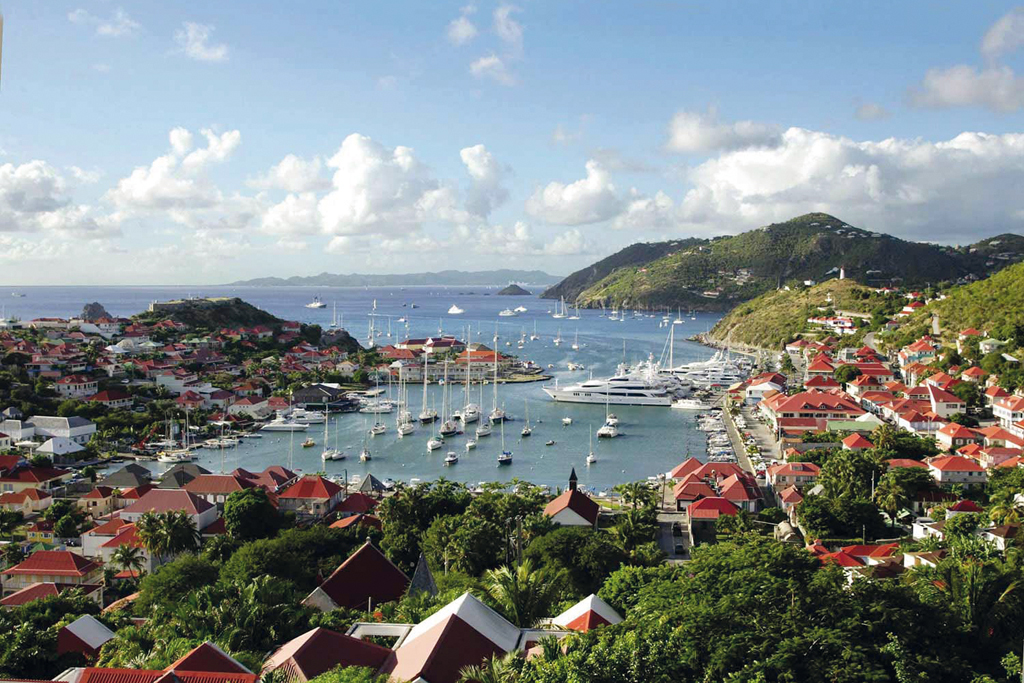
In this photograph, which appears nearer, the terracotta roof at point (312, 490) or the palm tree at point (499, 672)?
the palm tree at point (499, 672)

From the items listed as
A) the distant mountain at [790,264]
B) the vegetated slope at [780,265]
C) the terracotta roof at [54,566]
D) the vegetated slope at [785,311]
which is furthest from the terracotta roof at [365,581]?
the vegetated slope at [780,265]

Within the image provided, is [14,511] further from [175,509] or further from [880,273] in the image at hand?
[880,273]

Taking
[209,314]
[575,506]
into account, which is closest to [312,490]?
[575,506]

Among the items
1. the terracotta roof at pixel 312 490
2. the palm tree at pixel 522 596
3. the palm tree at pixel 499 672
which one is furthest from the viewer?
the terracotta roof at pixel 312 490

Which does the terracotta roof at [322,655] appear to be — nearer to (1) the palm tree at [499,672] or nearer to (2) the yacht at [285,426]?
(1) the palm tree at [499,672]

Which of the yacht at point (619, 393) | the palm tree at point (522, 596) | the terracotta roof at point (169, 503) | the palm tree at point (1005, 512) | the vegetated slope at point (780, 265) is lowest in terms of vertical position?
the yacht at point (619, 393)

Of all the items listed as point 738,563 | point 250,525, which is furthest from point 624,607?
point 250,525

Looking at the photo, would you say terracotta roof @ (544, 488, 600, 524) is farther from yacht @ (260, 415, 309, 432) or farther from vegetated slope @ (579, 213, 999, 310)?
vegetated slope @ (579, 213, 999, 310)
